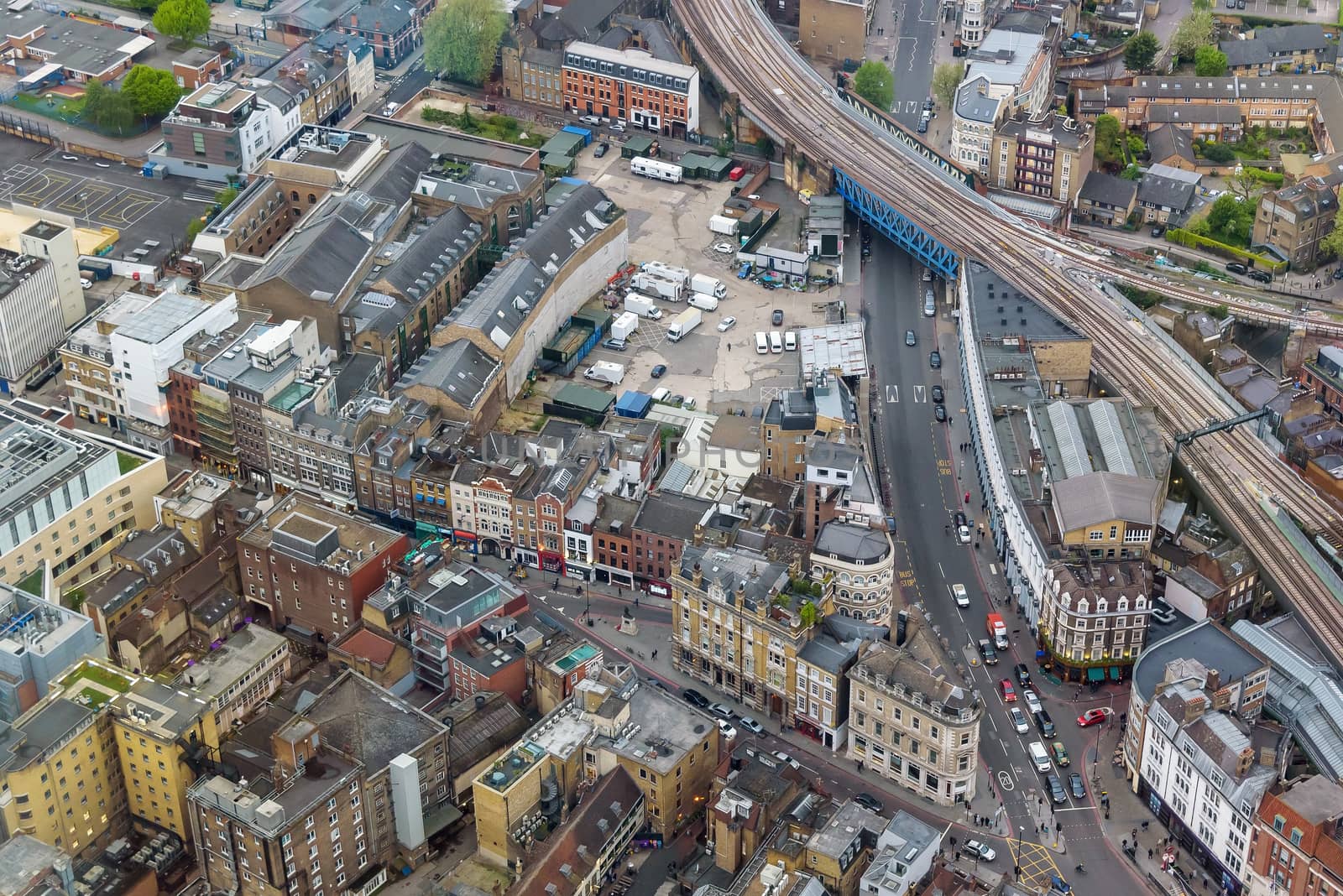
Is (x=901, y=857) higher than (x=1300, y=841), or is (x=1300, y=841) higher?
(x=1300, y=841)

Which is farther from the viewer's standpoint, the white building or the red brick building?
the white building

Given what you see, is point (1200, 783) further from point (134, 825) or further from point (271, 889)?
point (134, 825)

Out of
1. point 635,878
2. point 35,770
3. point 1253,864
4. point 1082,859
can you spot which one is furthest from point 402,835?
point 1253,864

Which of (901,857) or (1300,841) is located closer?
(1300,841)
